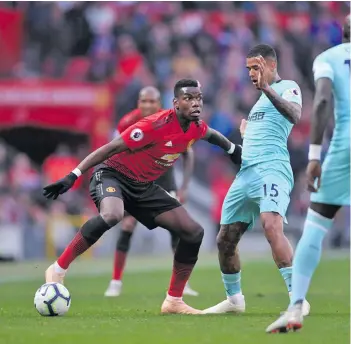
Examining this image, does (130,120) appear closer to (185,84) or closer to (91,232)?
(185,84)

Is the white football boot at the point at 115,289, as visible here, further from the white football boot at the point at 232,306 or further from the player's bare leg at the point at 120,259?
the white football boot at the point at 232,306

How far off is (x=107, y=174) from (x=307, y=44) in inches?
666

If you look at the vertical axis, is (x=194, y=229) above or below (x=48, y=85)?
below

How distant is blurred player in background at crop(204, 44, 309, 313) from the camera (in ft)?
29.8

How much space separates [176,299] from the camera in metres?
9.63

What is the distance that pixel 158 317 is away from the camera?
9.02 metres

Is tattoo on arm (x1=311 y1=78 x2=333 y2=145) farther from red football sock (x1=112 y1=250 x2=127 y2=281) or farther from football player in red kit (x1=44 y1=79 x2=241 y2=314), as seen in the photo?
red football sock (x1=112 y1=250 x2=127 y2=281)

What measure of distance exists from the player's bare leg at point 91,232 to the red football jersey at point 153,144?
51 cm

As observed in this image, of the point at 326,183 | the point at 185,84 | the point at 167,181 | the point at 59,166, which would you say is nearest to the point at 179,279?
the point at 185,84

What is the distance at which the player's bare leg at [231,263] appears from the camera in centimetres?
947

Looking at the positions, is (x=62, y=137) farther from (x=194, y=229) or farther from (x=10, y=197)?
(x=194, y=229)

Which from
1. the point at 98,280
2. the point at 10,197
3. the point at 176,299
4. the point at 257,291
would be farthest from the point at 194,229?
the point at 10,197

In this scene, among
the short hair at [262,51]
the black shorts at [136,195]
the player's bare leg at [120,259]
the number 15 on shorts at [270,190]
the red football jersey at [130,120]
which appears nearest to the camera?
the short hair at [262,51]

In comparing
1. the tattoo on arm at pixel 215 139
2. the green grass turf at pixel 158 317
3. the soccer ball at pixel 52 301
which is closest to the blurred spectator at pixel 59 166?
the green grass turf at pixel 158 317
